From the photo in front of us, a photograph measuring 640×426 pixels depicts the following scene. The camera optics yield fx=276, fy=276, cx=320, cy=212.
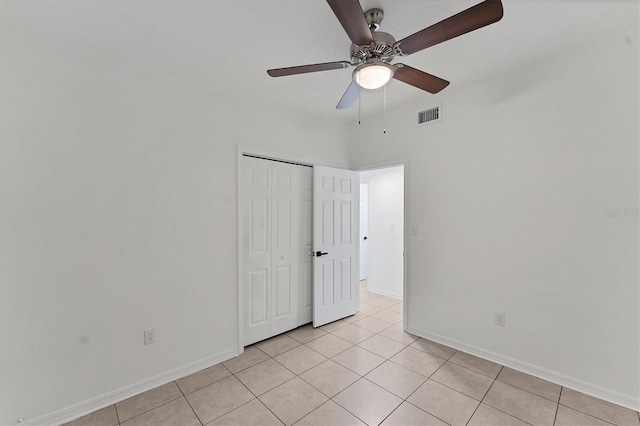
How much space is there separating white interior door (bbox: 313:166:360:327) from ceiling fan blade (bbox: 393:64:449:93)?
1.73 meters

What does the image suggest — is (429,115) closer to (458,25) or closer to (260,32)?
(458,25)

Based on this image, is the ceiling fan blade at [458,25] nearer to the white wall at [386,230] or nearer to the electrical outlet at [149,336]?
the electrical outlet at [149,336]

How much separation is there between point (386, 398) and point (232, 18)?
2944 mm

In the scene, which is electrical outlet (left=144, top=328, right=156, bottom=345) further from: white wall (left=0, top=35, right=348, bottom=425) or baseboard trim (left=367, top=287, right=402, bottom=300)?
baseboard trim (left=367, top=287, right=402, bottom=300)

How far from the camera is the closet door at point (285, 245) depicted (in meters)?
3.25

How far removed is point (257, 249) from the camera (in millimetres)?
3092

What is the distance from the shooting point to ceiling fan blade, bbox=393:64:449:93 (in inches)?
69.7

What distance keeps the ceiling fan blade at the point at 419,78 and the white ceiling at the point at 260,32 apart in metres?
0.36

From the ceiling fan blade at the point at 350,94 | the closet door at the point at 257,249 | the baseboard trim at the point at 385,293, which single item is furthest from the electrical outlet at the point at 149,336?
the baseboard trim at the point at 385,293

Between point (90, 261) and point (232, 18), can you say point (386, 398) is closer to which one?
point (90, 261)

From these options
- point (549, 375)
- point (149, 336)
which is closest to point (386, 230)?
point (549, 375)

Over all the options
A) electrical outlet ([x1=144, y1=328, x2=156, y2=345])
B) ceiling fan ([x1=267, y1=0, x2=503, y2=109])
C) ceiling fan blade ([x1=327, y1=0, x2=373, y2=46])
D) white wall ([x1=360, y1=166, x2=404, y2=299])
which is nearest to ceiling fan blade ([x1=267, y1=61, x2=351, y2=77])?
ceiling fan ([x1=267, y1=0, x2=503, y2=109])

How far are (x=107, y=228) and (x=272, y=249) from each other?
157cm

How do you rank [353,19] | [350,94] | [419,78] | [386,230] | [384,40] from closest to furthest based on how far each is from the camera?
[353,19], [384,40], [419,78], [350,94], [386,230]
